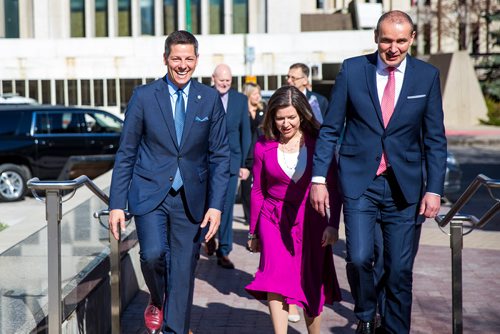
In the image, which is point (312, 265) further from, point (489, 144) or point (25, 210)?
point (489, 144)

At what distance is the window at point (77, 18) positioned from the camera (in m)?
51.6

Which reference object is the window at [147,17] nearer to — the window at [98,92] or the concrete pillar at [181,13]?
the concrete pillar at [181,13]

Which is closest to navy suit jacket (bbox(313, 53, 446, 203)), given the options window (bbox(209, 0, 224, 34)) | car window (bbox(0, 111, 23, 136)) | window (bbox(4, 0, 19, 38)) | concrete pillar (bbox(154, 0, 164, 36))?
car window (bbox(0, 111, 23, 136))

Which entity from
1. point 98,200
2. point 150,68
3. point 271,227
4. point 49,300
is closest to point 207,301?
point 98,200

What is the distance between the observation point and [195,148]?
565 centimetres

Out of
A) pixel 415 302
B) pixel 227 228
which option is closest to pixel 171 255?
pixel 415 302

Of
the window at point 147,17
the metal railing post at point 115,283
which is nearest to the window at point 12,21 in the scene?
the window at point 147,17

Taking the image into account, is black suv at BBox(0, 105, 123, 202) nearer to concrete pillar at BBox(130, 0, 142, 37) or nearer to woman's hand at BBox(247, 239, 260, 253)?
woman's hand at BBox(247, 239, 260, 253)

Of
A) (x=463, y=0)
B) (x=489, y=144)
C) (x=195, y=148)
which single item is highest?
(x=463, y=0)

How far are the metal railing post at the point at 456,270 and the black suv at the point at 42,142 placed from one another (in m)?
11.2

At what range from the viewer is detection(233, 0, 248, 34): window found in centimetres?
5181

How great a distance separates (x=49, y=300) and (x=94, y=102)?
133 feet

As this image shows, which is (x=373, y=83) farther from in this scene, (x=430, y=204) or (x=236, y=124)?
(x=236, y=124)

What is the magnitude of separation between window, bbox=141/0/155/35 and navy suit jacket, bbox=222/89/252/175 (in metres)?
44.3
